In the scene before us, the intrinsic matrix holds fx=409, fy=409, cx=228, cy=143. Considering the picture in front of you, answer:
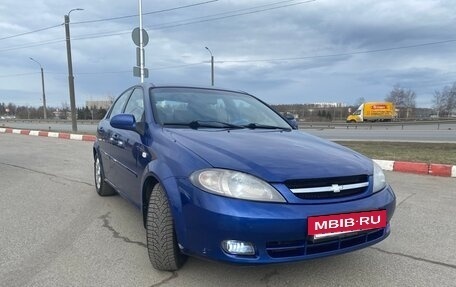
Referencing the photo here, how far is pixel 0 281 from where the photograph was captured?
3018 mm

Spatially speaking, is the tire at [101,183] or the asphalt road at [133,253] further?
the tire at [101,183]

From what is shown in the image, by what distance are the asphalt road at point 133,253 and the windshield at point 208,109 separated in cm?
123

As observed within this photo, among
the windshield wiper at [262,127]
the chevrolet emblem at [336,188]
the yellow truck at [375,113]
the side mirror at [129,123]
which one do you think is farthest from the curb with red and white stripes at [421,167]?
the yellow truck at [375,113]

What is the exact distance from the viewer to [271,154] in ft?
9.56

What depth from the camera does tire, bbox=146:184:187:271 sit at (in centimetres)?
295

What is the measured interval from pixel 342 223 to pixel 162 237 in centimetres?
127

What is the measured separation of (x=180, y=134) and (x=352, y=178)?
1372 millimetres

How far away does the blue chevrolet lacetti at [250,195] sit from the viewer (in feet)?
8.32

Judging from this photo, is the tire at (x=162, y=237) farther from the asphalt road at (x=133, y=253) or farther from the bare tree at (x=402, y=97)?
the bare tree at (x=402, y=97)

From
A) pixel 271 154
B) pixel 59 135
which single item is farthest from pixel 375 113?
pixel 271 154

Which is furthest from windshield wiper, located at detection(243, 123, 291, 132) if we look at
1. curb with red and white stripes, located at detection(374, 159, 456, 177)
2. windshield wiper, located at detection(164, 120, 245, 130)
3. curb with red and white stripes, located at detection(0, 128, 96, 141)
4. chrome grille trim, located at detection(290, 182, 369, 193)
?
curb with red and white stripes, located at detection(0, 128, 96, 141)

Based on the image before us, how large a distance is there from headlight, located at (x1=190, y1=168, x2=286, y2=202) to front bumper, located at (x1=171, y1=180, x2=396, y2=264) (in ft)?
0.14

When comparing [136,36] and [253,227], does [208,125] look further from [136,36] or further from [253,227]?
[136,36]

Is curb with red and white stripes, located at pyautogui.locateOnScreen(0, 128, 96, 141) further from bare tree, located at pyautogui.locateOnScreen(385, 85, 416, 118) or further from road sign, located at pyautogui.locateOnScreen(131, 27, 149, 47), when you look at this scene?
bare tree, located at pyautogui.locateOnScreen(385, 85, 416, 118)
